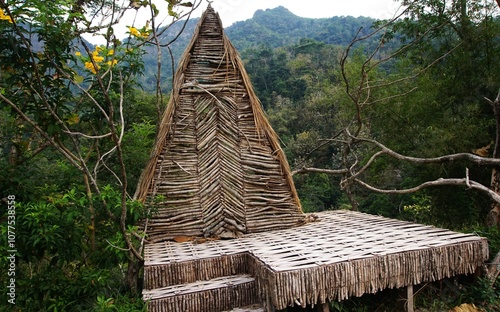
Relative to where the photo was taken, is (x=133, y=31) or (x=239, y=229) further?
(x=239, y=229)

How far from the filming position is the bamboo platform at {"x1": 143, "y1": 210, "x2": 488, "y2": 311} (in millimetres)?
2693

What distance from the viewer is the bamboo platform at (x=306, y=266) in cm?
269

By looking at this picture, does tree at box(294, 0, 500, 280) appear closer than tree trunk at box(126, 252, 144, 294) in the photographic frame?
No

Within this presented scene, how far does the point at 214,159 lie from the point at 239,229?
839mm

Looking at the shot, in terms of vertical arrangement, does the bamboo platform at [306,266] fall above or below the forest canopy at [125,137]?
below

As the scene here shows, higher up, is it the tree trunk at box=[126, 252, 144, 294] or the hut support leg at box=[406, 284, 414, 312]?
the tree trunk at box=[126, 252, 144, 294]

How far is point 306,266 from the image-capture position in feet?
8.83

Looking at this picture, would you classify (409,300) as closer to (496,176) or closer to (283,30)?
(496,176)

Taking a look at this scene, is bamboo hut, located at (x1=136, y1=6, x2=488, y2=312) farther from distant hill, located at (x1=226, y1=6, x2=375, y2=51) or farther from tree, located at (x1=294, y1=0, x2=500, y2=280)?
distant hill, located at (x1=226, y1=6, x2=375, y2=51)

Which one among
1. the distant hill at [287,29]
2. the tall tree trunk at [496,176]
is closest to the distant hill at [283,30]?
the distant hill at [287,29]

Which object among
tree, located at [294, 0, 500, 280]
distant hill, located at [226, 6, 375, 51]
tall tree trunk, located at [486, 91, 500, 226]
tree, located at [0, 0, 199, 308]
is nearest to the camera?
tree, located at [0, 0, 199, 308]

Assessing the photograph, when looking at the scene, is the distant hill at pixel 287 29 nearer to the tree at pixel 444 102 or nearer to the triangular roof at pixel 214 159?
the tree at pixel 444 102

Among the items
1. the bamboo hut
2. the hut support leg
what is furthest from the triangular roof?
the hut support leg

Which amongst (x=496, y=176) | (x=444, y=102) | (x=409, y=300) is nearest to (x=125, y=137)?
(x=409, y=300)
